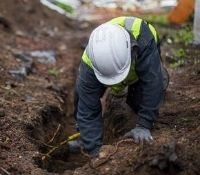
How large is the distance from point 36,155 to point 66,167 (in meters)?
0.68

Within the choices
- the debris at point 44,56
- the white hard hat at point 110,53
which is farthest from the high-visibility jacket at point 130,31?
the debris at point 44,56

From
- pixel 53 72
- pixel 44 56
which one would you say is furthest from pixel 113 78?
pixel 44 56

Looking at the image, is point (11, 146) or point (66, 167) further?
point (66, 167)

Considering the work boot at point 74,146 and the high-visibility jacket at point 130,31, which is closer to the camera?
the high-visibility jacket at point 130,31

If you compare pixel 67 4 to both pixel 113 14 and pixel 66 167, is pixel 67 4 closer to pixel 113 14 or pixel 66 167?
pixel 113 14

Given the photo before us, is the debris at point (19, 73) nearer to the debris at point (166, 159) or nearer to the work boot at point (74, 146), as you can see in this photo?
the work boot at point (74, 146)

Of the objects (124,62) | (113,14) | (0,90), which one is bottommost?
(113,14)

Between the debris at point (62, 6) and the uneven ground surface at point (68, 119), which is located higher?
the uneven ground surface at point (68, 119)

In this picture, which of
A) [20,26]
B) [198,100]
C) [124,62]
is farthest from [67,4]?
[124,62]

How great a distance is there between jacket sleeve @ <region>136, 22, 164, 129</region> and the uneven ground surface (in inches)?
10.8

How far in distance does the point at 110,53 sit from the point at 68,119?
3.58m

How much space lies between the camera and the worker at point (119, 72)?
5.05 metres

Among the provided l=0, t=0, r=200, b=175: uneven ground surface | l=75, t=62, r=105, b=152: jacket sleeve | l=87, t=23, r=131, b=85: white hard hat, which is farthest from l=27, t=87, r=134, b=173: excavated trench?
l=87, t=23, r=131, b=85: white hard hat

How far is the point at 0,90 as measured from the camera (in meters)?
7.72
